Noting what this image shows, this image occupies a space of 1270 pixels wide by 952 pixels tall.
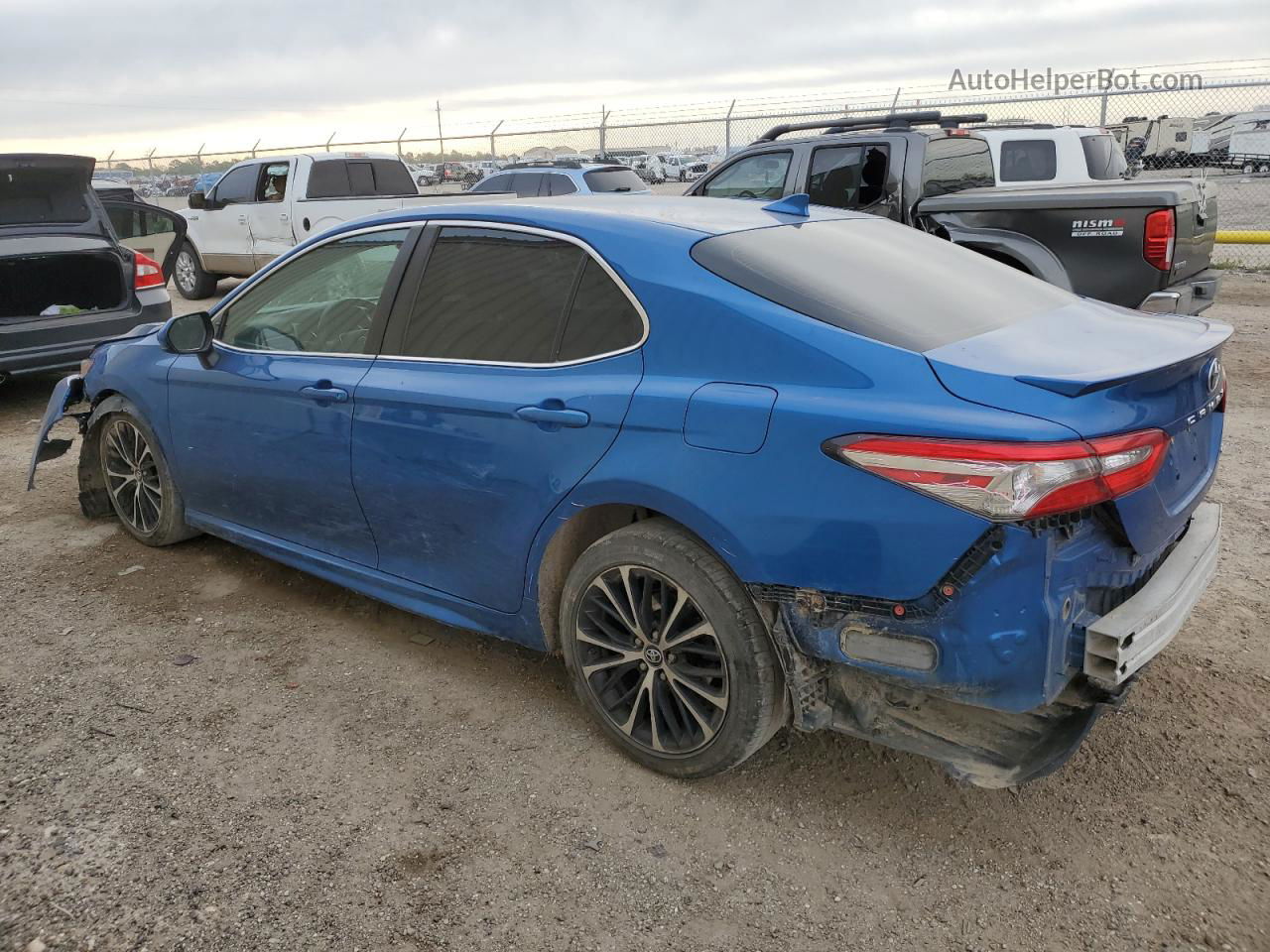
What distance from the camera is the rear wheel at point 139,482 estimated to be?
15.2 ft

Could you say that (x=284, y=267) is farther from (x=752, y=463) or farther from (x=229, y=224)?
(x=229, y=224)

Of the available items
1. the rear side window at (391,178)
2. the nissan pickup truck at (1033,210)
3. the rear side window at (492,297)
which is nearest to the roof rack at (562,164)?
the rear side window at (391,178)

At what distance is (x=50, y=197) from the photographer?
8.12 meters

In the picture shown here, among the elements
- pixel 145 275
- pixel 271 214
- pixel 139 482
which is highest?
pixel 271 214

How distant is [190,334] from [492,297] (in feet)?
5.25

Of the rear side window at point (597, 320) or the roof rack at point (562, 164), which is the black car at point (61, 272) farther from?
the roof rack at point (562, 164)

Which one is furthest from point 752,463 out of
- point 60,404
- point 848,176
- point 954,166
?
point 954,166

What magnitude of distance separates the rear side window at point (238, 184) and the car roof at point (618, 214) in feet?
34.4

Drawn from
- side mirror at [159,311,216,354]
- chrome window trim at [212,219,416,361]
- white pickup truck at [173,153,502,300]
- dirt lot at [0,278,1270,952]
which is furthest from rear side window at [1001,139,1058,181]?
side mirror at [159,311,216,354]

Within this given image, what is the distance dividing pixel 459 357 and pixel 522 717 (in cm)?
123

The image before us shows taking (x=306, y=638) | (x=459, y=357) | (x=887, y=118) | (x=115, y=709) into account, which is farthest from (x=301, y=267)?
(x=887, y=118)

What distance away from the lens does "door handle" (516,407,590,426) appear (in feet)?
9.68

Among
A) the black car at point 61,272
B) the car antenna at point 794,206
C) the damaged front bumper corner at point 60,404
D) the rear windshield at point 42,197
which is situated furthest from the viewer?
the rear windshield at point 42,197

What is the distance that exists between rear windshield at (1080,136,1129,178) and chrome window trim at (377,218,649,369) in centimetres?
863
